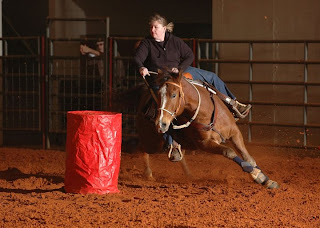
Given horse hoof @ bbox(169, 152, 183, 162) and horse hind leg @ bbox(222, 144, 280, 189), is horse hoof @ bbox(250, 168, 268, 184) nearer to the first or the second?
horse hind leg @ bbox(222, 144, 280, 189)

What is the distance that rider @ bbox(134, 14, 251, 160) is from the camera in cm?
660

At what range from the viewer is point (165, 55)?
22.0ft

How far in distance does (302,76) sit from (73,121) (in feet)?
15.8

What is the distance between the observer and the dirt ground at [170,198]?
4.88 m

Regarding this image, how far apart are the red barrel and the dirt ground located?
162 millimetres

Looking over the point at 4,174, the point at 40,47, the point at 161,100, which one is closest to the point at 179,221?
the point at 161,100

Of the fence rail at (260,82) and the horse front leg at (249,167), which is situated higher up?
the fence rail at (260,82)

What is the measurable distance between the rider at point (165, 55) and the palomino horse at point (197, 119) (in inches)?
9.6

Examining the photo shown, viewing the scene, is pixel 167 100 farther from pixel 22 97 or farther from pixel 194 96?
pixel 22 97

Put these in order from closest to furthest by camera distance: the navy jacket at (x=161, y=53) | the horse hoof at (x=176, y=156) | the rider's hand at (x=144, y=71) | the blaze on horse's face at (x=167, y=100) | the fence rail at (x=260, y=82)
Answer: the blaze on horse's face at (x=167, y=100) < the rider's hand at (x=144, y=71) < the horse hoof at (x=176, y=156) < the navy jacket at (x=161, y=53) < the fence rail at (x=260, y=82)

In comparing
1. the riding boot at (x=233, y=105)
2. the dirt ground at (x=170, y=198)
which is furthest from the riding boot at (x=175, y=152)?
the riding boot at (x=233, y=105)

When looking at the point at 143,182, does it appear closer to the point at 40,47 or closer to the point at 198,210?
the point at 198,210

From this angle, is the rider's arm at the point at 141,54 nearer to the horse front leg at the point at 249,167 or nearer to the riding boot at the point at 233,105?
the riding boot at the point at 233,105

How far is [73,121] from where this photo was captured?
6.05 m
